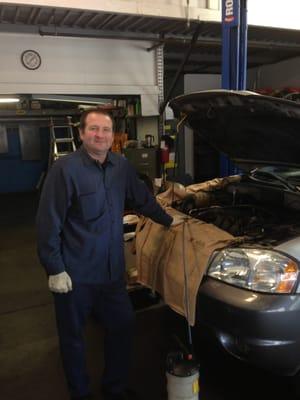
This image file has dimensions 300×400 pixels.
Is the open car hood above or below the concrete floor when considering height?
above

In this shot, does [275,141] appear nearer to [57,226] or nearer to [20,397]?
[57,226]

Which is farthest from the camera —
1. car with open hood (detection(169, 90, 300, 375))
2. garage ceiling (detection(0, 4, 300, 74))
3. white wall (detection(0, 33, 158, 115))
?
white wall (detection(0, 33, 158, 115))

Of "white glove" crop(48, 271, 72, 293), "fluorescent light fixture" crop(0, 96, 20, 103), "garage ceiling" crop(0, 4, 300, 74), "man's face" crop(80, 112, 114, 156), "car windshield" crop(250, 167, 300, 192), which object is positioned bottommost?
"white glove" crop(48, 271, 72, 293)

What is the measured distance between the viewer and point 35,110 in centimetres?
684

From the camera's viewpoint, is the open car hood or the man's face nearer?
the man's face

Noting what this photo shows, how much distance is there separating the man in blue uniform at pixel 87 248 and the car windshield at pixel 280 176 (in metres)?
1.35

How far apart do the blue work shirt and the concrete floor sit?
0.73 metres

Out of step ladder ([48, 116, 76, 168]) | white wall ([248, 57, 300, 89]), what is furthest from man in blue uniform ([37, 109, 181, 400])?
white wall ([248, 57, 300, 89])

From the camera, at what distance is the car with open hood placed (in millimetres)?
1575

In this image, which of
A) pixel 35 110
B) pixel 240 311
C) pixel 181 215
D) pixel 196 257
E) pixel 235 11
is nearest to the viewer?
pixel 240 311

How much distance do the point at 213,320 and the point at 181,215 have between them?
745mm

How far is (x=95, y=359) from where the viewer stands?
92.2 inches

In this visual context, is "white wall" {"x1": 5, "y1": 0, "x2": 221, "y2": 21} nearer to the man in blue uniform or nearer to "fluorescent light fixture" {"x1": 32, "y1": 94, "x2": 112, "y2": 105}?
"fluorescent light fixture" {"x1": 32, "y1": 94, "x2": 112, "y2": 105}

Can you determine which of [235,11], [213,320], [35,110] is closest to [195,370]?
[213,320]
